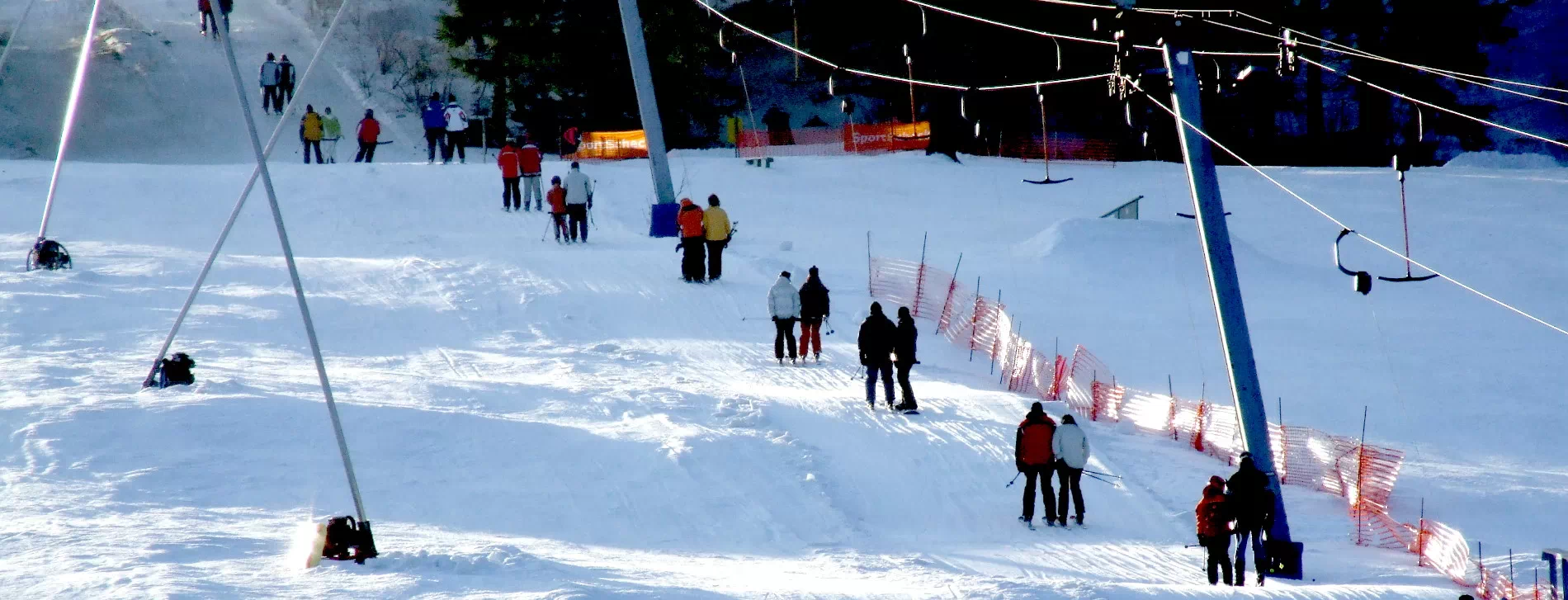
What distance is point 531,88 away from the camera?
44656 millimetres

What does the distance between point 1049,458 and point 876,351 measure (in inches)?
125

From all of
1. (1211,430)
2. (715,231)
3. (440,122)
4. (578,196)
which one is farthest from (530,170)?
(1211,430)

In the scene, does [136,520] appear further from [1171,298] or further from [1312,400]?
[1171,298]

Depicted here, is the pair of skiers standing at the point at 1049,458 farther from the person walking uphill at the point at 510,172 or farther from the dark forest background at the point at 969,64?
the dark forest background at the point at 969,64

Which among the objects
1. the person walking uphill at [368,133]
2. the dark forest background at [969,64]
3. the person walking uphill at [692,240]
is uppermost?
the dark forest background at [969,64]

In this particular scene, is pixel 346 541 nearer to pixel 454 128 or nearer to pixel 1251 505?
pixel 1251 505

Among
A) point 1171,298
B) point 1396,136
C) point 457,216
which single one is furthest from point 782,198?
point 1396,136

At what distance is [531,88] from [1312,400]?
1206 inches

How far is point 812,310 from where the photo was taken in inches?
683

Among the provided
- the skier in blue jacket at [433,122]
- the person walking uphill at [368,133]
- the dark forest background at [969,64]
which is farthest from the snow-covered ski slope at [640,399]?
the dark forest background at [969,64]

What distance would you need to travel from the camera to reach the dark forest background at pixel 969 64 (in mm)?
40312

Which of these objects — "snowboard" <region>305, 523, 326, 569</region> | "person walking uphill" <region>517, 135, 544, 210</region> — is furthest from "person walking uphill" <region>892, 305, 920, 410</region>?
"person walking uphill" <region>517, 135, 544, 210</region>

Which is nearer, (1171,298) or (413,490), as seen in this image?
(413,490)

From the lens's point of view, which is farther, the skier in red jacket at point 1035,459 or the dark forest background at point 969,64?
the dark forest background at point 969,64
